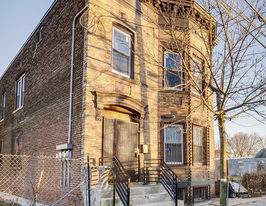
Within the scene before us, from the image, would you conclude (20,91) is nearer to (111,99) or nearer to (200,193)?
(111,99)

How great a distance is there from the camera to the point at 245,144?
60.5 meters

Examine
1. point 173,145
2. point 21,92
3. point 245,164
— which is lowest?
point 245,164

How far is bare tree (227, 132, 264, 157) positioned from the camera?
5960 cm

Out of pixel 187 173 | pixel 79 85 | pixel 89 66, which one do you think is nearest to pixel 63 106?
pixel 79 85

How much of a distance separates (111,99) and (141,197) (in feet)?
10.7

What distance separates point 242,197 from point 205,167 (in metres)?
4.38

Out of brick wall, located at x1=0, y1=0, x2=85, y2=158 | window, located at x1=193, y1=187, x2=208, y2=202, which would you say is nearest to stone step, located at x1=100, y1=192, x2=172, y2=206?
brick wall, located at x1=0, y1=0, x2=85, y2=158

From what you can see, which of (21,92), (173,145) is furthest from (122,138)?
(21,92)

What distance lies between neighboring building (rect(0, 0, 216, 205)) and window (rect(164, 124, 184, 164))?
0.14 ft

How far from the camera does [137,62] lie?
35.0 feet

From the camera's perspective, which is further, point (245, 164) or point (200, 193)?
point (245, 164)

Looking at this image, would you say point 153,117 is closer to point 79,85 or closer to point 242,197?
point 79,85

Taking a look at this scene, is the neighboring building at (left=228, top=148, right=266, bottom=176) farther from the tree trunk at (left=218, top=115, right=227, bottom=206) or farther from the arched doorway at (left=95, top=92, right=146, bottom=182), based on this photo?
the tree trunk at (left=218, top=115, right=227, bottom=206)

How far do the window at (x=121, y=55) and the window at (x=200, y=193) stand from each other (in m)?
5.92
